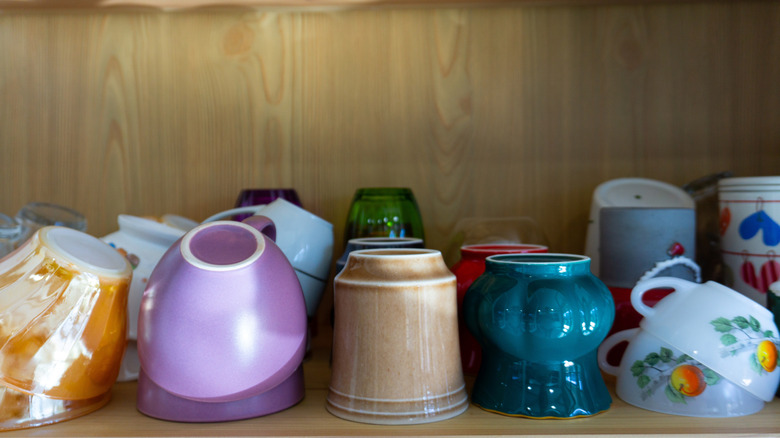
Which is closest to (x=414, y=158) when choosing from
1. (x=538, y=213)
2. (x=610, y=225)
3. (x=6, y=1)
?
(x=538, y=213)

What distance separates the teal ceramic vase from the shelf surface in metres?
0.02

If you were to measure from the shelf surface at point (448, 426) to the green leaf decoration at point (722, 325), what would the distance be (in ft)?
0.26

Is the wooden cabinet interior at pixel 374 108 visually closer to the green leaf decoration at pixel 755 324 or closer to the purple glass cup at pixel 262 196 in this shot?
the purple glass cup at pixel 262 196

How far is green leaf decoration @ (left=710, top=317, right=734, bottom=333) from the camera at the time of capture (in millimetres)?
575

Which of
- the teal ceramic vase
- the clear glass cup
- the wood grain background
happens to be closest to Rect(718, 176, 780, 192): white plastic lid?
the wood grain background

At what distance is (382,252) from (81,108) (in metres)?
0.60

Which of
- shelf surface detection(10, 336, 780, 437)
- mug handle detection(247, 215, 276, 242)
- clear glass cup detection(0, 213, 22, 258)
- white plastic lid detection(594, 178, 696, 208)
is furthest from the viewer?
white plastic lid detection(594, 178, 696, 208)

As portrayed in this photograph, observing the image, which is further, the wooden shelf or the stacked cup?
the wooden shelf

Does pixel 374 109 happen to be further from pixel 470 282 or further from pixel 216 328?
pixel 216 328

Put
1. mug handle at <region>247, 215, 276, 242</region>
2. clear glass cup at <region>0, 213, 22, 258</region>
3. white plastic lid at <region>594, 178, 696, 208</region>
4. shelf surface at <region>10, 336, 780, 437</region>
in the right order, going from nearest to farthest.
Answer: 1. shelf surface at <region>10, 336, 780, 437</region>
2. mug handle at <region>247, 215, 276, 242</region>
3. clear glass cup at <region>0, 213, 22, 258</region>
4. white plastic lid at <region>594, 178, 696, 208</region>

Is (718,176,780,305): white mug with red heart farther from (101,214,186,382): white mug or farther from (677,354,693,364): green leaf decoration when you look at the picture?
(101,214,186,382): white mug

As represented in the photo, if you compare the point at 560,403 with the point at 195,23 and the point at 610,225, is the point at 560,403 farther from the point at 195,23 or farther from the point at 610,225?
the point at 195,23

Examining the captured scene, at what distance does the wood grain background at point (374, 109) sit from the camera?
3.02 feet

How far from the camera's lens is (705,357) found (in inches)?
22.4
